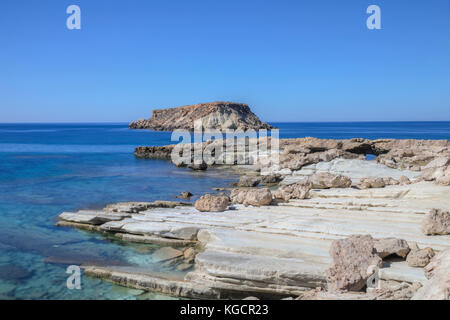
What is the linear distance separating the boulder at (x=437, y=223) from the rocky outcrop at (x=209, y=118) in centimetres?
10051

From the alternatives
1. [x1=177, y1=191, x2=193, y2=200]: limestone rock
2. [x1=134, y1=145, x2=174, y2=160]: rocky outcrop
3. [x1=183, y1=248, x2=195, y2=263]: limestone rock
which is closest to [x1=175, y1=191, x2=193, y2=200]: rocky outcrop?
[x1=177, y1=191, x2=193, y2=200]: limestone rock

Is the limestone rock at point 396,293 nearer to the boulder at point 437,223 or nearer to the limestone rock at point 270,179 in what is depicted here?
the boulder at point 437,223

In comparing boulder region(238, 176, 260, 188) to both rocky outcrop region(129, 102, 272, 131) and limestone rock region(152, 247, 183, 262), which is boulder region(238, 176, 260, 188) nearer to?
limestone rock region(152, 247, 183, 262)

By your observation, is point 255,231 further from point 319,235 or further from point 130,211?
Answer: point 130,211

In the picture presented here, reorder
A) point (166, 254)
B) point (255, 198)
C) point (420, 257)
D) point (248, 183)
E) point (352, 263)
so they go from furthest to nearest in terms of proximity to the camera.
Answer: point (248, 183) → point (255, 198) → point (166, 254) → point (420, 257) → point (352, 263)

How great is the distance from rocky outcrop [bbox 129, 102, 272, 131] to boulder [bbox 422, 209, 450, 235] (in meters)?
101

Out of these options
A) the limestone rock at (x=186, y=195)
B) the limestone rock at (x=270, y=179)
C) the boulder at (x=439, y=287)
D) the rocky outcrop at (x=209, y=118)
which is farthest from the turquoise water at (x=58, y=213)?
the rocky outcrop at (x=209, y=118)

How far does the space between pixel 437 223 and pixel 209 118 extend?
353 ft

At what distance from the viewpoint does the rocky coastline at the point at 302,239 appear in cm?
697

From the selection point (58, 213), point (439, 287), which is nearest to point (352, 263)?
point (439, 287)

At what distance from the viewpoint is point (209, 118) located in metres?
115

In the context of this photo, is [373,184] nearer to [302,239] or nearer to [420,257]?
[302,239]

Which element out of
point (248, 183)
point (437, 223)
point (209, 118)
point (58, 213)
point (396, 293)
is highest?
point (209, 118)
